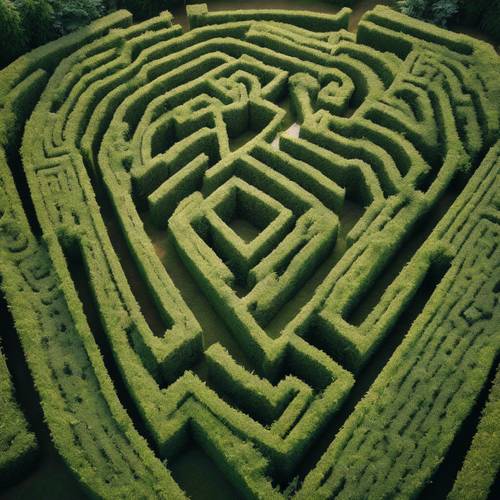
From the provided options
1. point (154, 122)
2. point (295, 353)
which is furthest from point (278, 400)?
point (154, 122)

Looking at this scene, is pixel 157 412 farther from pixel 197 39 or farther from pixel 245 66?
pixel 197 39

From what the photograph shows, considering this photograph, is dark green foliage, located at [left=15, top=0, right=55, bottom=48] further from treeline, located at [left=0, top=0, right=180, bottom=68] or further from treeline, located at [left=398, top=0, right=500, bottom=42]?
treeline, located at [left=398, top=0, right=500, bottom=42]

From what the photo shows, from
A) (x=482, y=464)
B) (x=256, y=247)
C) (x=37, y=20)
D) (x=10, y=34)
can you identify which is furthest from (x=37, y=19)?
(x=482, y=464)

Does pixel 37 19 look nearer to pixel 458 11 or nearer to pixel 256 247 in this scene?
pixel 256 247

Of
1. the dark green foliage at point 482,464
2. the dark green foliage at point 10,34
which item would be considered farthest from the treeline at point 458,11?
the dark green foliage at point 482,464

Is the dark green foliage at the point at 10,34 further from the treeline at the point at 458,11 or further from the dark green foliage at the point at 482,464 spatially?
the dark green foliage at the point at 482,464
